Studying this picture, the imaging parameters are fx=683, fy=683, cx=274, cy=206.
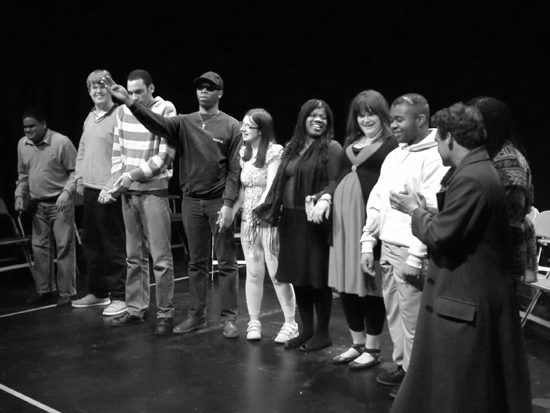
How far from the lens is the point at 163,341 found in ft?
13.6

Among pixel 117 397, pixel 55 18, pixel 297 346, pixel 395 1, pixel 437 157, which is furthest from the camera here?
pixel 55 18

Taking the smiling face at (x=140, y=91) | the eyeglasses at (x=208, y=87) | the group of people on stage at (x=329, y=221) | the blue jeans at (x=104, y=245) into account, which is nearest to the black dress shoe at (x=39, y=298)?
the group of people on stage at (x=329, y=221)

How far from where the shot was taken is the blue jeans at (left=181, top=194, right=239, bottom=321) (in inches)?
165

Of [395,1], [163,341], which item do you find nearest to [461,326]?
[163,341]

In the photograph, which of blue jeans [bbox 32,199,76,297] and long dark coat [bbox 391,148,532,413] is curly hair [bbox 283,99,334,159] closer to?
long dark coat [bbox 391,148,532,413]

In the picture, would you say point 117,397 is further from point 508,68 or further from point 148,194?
point 508,68

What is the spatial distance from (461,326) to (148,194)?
2.55 meters

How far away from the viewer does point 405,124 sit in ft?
9.78

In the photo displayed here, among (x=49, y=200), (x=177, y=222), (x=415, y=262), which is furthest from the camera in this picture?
(x=177, y=222)

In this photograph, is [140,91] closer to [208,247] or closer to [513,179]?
[208,247]

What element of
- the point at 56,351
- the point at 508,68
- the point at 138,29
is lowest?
the point at 56,351

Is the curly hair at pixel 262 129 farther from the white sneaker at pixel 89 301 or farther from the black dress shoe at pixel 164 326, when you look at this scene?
the white sneaker at pixel 89 301

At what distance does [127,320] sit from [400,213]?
225 cm

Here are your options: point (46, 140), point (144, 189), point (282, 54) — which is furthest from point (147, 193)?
point (282, 54)
